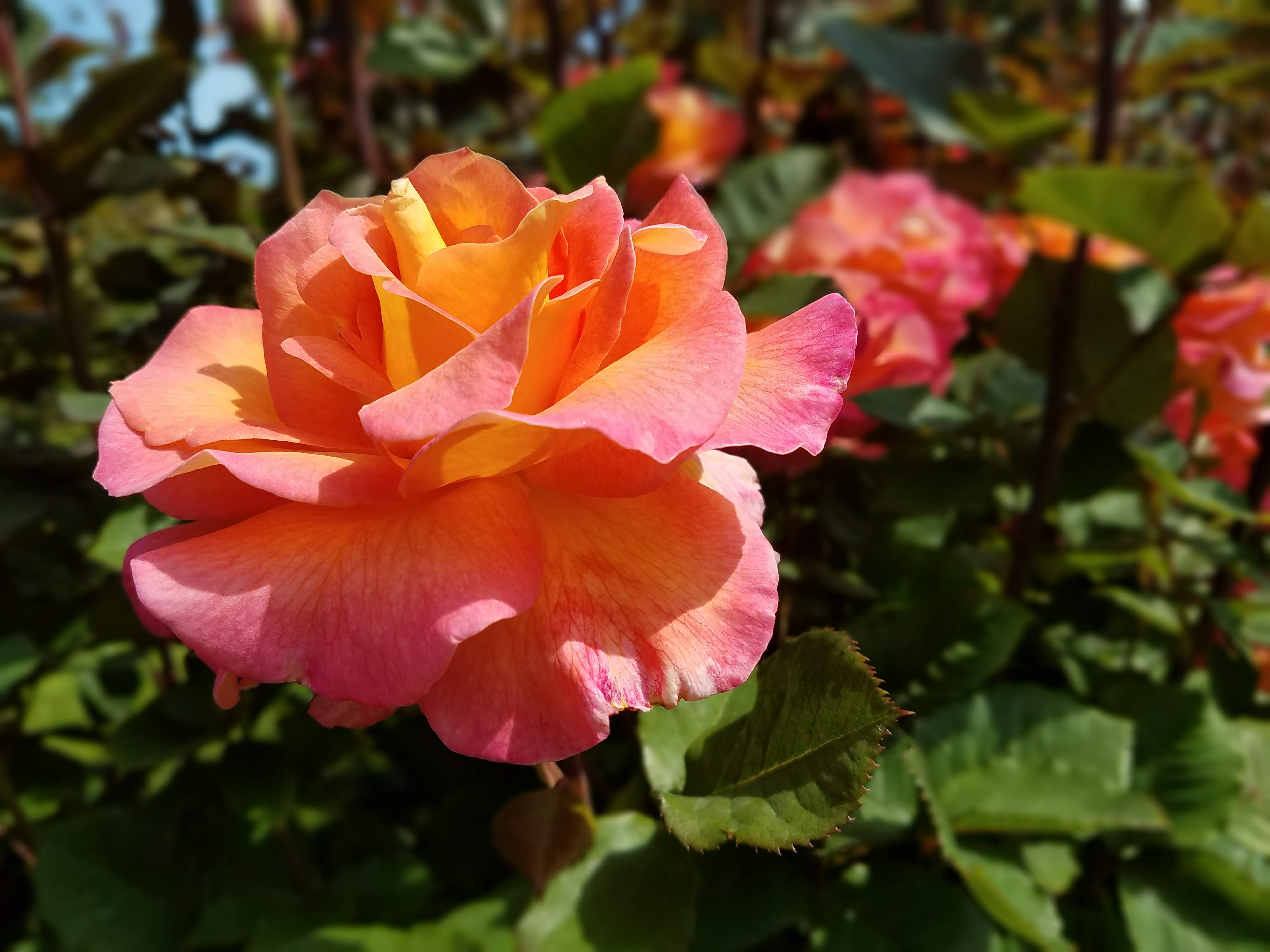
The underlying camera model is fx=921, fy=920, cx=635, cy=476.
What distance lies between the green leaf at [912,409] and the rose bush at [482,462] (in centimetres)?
21

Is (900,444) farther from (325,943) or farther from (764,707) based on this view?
(325,943)

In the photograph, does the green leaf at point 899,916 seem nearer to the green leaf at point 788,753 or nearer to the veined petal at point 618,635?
the green leaf at point 788,753

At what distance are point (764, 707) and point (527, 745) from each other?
11 cm

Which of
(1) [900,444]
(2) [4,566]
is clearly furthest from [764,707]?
(2) [4,566]

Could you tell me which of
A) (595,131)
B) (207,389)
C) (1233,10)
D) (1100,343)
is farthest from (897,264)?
(207,389)

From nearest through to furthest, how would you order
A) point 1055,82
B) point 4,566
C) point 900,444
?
1. point 900,444
2. point 4,566
3. point 1055,82

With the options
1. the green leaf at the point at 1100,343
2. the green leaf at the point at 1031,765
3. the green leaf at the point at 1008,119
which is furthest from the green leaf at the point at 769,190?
the green leaf at the point at 1031,765

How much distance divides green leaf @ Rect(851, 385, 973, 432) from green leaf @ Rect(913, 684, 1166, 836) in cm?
20

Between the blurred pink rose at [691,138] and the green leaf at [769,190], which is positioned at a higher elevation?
the green leaf at [769,190]

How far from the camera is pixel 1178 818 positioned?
0.69 meters

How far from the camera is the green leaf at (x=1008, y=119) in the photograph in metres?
0.82

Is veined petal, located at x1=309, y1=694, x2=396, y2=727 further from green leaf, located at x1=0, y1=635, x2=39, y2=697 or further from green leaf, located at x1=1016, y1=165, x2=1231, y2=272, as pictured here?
green leaf, located at x1=1016, y1=165, x2=1231, y2=272

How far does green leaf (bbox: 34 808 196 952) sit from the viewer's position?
67 cm

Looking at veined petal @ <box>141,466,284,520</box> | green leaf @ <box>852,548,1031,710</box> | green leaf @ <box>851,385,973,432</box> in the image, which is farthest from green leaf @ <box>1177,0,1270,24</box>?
veined petal @ <box>141,466,284,520</box>
